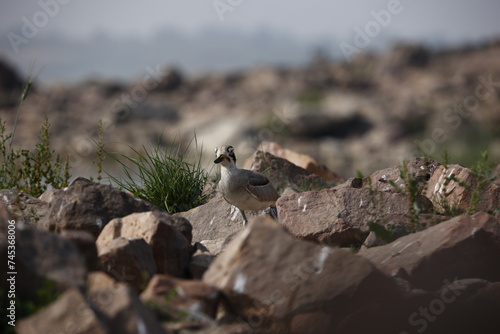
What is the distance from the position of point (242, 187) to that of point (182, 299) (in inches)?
101

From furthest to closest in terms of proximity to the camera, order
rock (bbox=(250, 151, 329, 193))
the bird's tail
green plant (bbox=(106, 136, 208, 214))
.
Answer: rock (bbox=(250, 151, 329, 193)) < green plant (bbox=(106, 136, 208, 214)) < the bird's tail

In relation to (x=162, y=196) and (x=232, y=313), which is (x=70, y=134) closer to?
(x=162, y=196)

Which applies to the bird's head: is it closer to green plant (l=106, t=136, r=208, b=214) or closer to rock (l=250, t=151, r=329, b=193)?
green plant (l=106, t=136, r=208, b=214)

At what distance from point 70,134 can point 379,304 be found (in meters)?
30.7

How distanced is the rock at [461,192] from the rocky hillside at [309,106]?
2015 centimetres

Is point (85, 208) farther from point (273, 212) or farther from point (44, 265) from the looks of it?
point (273, 212)

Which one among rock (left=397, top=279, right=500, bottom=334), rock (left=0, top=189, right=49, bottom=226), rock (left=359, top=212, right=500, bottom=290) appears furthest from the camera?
rock (left=0, top=189, right=49, bottom=226)

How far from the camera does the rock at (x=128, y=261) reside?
4.73 metres

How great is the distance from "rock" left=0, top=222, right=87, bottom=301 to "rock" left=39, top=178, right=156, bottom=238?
126cm

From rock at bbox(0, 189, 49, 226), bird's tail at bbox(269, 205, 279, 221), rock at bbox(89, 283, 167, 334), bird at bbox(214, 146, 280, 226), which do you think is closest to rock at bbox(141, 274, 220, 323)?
rock at bbox(89, 283, 167, 334)

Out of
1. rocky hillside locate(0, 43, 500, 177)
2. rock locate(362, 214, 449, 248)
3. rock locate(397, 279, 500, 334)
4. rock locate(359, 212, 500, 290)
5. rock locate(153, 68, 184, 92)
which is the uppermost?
rock locate(153, 68, 184, 92)

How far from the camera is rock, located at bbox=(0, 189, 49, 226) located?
20.1 feet

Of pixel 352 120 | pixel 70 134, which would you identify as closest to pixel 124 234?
pixel 70 134

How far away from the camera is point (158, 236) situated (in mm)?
5086
